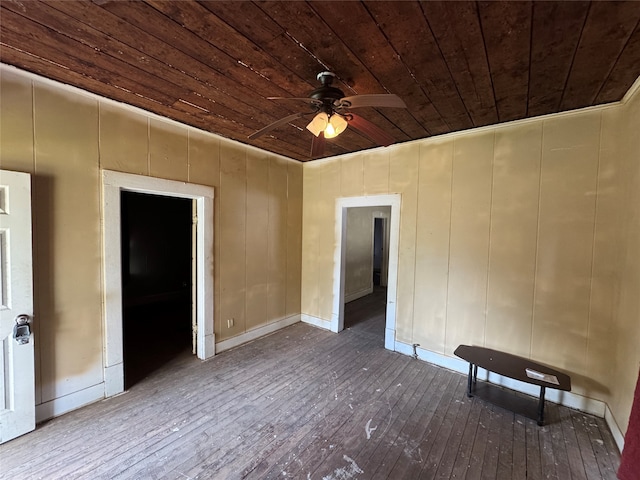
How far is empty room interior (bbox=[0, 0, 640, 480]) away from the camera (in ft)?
5.08

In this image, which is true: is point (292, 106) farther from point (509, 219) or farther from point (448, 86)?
point (509, 219)

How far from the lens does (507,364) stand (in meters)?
2.48

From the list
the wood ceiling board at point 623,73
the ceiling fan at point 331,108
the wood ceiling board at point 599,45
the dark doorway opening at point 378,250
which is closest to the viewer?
the wood ceiling board at point 599,45

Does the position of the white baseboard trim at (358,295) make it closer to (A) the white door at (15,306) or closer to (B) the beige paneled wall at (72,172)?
Result: (B) the beige paneled wall at (72,172)

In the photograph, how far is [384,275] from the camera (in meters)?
7.46

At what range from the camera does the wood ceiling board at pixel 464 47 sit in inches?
51.6

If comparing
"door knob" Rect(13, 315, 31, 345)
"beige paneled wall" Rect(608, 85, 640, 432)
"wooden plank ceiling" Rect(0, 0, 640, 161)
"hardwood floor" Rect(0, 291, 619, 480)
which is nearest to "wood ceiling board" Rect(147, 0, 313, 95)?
"wooden plank ceiling" Rect(0, 0, 640, 161)

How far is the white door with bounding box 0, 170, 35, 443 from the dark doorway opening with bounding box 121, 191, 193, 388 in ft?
5.98

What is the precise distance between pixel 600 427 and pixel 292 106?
3761 millimetres

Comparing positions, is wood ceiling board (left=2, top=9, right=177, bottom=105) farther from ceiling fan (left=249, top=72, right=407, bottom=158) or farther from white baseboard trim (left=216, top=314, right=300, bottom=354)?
white baseboard trim (left=216, top=314, right=300, bottom=354)

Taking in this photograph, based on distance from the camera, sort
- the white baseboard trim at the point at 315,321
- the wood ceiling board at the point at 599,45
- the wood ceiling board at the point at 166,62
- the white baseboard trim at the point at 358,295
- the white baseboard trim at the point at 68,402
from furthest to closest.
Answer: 1. the white baseboard trim at the point at 358,295
2. the white baseboard trim at the point at 315,321
3. the white baseboard trim at the point at 68,402
4. the wood ceiling board at the point at 166,62
5. the wood ceiling board at the point at 599,45

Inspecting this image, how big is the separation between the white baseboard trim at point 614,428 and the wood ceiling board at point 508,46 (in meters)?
2.68

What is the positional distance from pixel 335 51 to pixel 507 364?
9.88ft

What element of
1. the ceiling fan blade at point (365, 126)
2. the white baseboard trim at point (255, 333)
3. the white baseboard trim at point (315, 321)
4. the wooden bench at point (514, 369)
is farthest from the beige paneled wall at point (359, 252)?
the ceiling fan blade at point (365, 126)
